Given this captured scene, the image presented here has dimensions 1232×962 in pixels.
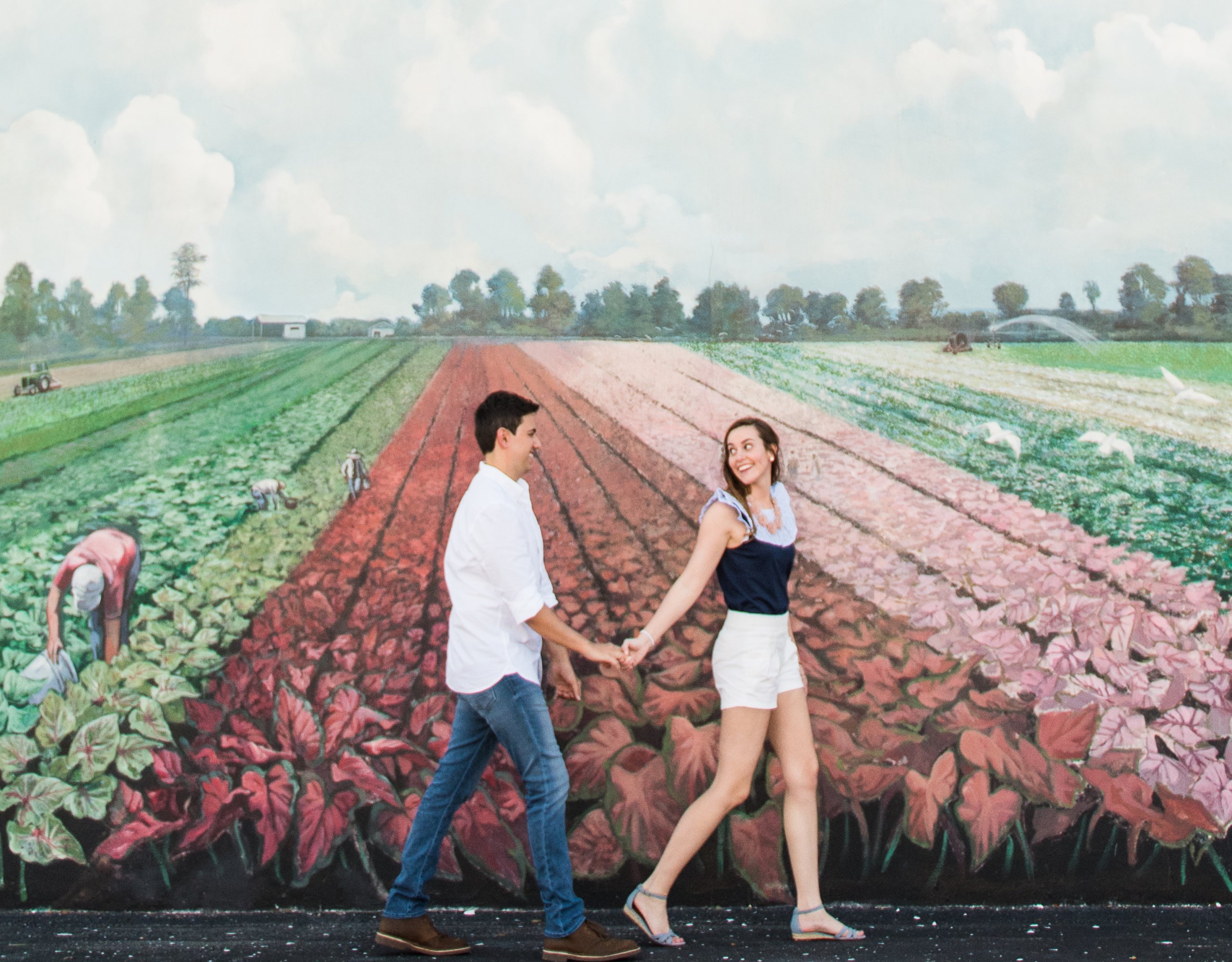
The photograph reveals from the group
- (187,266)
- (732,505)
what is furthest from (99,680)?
(732,505)

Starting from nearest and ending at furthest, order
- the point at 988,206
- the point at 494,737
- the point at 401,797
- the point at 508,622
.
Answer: the point at 508,622 < the point at 494,737 < the point at 401,797 < the point at 988,206

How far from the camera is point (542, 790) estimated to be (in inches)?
103

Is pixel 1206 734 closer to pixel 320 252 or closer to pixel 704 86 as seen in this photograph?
pixel 704 86

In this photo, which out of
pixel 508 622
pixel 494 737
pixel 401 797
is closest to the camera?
pixel 508 622

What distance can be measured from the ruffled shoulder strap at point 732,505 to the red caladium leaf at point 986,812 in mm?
1228

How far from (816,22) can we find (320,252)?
6.77ft

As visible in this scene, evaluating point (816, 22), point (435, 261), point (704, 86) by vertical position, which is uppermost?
point (816, 22)

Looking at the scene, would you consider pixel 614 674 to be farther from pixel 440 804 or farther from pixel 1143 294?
pixel 1143 294

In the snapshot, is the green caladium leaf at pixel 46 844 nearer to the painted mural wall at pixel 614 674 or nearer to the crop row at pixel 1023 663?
the painted mural wall at pixel 614 674

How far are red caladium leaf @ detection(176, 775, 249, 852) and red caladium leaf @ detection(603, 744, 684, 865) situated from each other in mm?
1239

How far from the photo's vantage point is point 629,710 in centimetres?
325

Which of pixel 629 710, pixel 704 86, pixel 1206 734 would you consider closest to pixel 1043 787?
pixel 1206 734

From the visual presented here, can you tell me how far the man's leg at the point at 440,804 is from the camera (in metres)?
2.71

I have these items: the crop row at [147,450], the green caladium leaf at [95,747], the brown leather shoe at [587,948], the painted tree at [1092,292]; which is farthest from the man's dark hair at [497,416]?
the painted tree at [1092,292]
